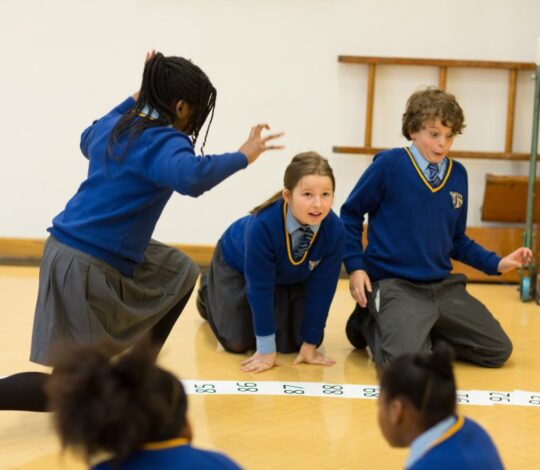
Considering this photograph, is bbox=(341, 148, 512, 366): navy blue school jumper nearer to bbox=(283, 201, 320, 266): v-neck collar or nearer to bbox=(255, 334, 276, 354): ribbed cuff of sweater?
bbox=(283, 201, 320, 266): v-neck collar

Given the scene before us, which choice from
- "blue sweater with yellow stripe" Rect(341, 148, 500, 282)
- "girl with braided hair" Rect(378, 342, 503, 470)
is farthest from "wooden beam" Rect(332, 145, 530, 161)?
"girl with braided hair" Rect(378, 342, 503, 470)

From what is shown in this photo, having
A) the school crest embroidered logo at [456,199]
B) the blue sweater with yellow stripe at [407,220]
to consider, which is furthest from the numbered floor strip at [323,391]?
the school crest embroidered logo at [456,199]

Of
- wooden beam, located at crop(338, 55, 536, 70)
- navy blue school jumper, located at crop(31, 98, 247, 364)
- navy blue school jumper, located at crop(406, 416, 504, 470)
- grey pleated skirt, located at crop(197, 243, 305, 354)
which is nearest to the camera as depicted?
navy blue school jumper, located at crop(406, 416, 504, 470)

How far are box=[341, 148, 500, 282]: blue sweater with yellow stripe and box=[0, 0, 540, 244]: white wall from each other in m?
1.70

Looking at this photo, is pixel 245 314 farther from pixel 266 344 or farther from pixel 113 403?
pixel 113 403

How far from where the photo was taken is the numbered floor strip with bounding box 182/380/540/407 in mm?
2887

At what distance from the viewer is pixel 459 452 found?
147 cm

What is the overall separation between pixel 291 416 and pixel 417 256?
0.90 metres

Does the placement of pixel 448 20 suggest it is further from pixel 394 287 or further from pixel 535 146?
pixel 394 287

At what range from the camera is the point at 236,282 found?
3.44m

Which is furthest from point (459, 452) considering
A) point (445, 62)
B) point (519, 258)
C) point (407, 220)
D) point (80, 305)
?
point (445, 62)

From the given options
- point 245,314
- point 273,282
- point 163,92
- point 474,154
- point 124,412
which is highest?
point 163,92

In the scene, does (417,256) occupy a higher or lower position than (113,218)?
lower

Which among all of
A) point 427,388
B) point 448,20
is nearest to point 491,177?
point 448,20
